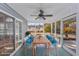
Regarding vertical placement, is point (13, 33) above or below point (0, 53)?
above

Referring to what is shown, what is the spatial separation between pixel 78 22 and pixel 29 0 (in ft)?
8.48

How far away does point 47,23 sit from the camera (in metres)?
14.2

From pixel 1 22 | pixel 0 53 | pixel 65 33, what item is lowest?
pixel 0 53

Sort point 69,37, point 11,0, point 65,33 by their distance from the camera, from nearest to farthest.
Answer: point 11,0
point 69,37
point 65,33

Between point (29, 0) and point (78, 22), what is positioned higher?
point (29, 0)

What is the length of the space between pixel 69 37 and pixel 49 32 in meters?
6.31

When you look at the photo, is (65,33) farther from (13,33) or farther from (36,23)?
(36,23)

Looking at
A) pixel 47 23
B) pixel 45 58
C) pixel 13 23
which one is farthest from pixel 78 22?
pixel 47 23

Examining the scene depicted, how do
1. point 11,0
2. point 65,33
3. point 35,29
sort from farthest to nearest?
point 35,29, point 65,33, point 11,0

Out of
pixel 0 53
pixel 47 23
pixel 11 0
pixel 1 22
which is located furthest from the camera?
pixel 47 23

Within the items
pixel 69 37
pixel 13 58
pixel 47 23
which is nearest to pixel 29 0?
pixel 13 58

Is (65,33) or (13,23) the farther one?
(65,33)

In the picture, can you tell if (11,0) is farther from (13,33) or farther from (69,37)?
(69,37)

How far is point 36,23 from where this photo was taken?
536 inches
